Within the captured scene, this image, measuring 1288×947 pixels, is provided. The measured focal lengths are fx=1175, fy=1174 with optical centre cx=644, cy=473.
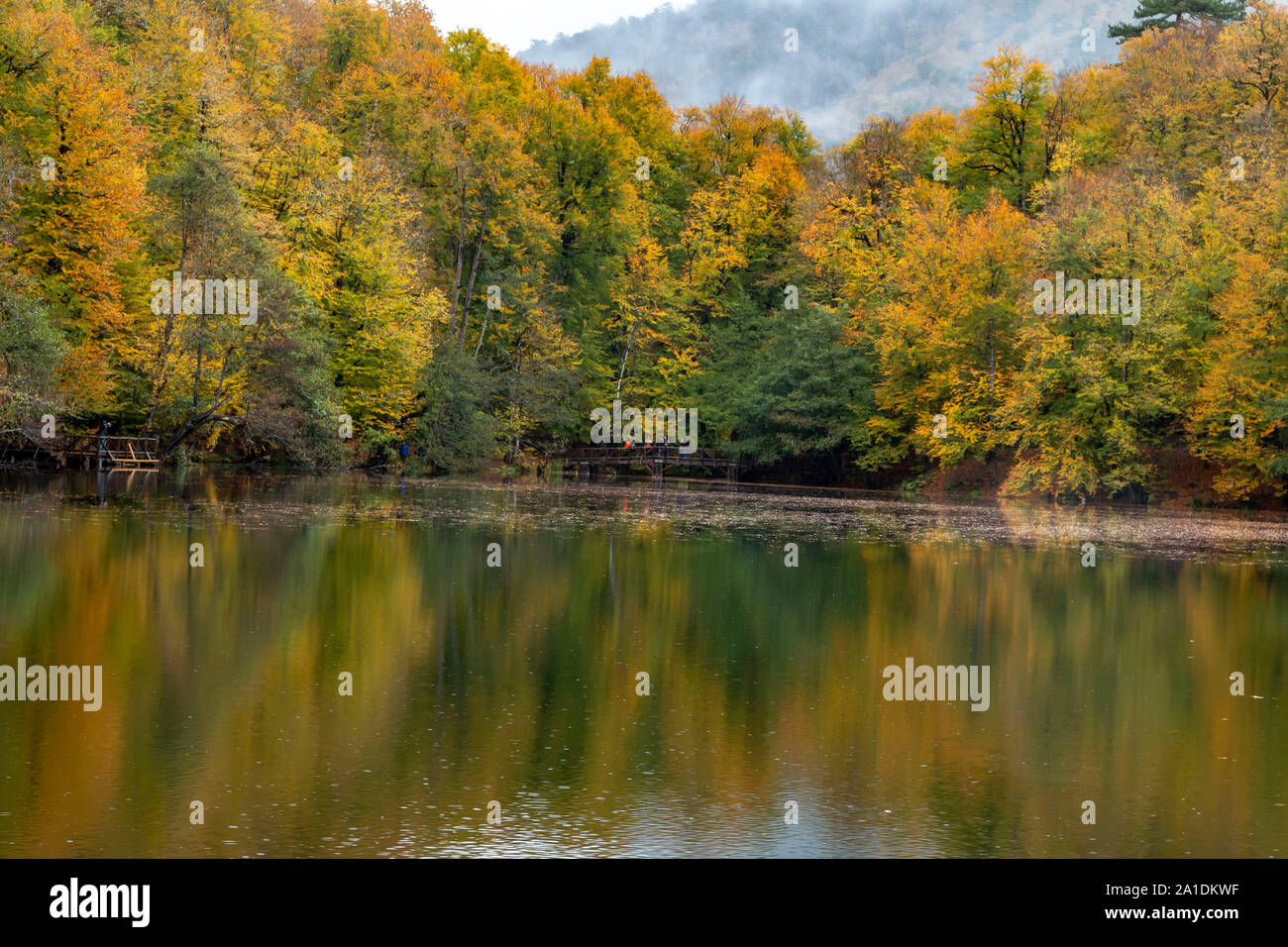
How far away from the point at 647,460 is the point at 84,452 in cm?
2991

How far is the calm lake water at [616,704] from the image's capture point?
644 centimetres

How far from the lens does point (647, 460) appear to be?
64.0 metres

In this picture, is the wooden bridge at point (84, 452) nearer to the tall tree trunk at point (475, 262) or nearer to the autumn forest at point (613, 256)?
the autumn forest at point (613, 256)

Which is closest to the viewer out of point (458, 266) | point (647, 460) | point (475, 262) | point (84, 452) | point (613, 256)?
point (84, 452)

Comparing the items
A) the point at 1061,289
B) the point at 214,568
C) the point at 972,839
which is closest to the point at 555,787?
the point at 972,839

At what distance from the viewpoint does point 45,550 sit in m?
17.1

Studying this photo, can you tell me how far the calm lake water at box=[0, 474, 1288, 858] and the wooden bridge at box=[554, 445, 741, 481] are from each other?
4243cm

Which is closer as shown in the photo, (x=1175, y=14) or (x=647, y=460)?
(x=647, y=460)

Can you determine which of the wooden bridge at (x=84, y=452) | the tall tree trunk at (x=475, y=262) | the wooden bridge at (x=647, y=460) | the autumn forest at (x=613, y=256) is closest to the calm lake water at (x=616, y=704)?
the autumn forest at (x=613, y=256)

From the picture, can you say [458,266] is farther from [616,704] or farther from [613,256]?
[616,704]

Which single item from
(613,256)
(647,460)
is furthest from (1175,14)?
(647,460)

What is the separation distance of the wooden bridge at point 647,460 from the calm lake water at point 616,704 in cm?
4243

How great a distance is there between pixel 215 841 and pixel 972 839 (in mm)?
4000
